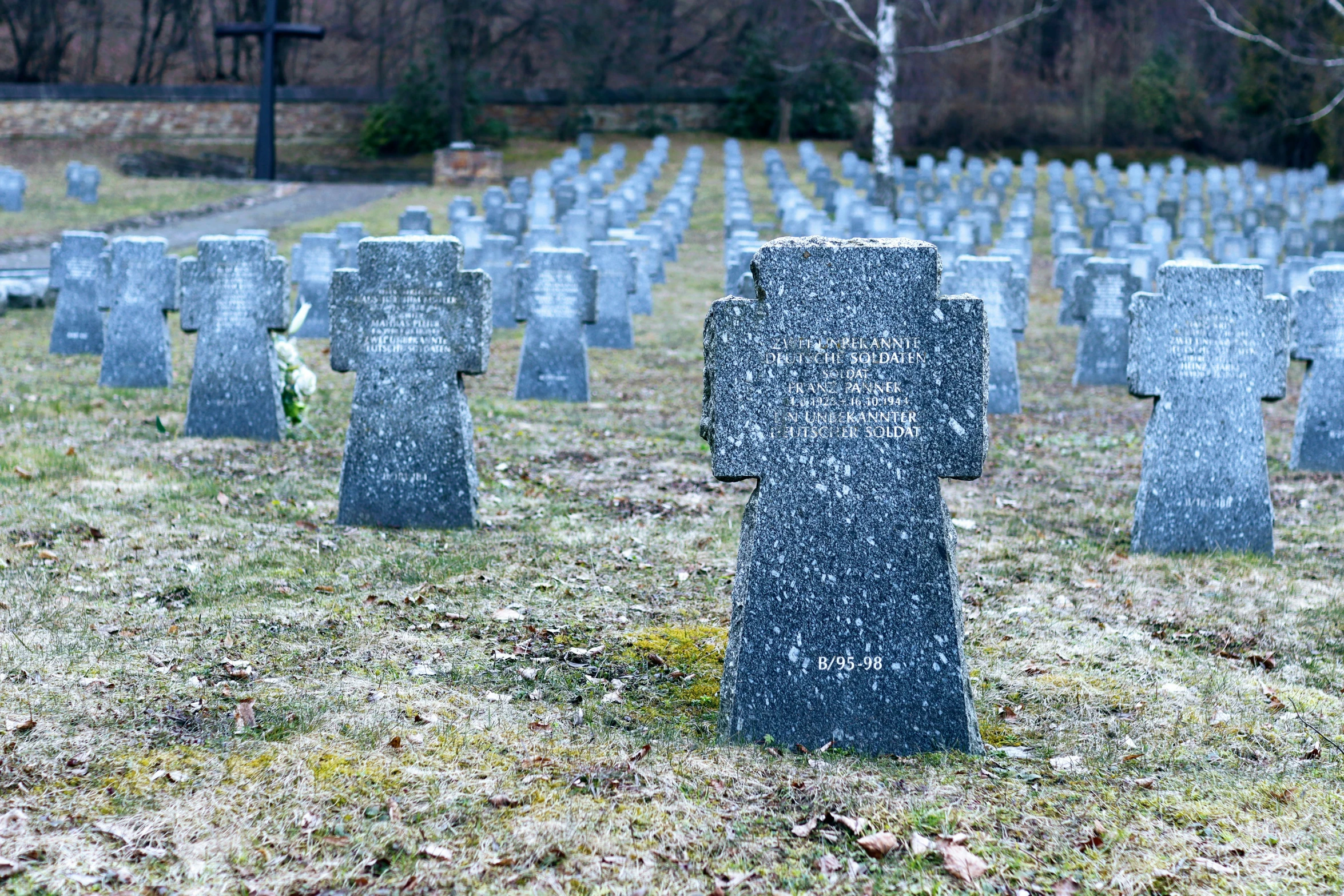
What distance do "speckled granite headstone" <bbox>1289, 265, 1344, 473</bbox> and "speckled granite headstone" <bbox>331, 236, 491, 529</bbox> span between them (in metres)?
5.79

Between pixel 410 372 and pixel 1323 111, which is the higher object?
pixel 1323 111

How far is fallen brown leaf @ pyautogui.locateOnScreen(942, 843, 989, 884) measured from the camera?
3704 millimetres

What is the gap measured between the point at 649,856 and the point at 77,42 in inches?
2340

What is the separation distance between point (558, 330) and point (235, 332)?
336cm

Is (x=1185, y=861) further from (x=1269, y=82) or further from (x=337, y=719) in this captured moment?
(x=1269, y=82)

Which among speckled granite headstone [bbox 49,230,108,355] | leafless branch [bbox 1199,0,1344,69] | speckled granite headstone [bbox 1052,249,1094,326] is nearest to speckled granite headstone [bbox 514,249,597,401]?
speckled granite headstone [bbox 49,230,108,355]

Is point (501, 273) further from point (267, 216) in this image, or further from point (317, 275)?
point (267, 216)

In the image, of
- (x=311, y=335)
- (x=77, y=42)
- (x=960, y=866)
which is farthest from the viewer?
(x=77, y=42)

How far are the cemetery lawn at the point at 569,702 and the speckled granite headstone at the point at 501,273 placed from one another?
25.6 feet

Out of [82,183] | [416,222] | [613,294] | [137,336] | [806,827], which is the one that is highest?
[82,183]

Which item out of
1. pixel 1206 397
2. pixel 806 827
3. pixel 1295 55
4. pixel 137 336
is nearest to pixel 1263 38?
pixel 1295 55

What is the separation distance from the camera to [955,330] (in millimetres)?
4383

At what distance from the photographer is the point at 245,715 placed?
4.64 m

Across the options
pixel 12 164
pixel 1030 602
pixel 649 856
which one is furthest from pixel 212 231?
pixel 649 856
